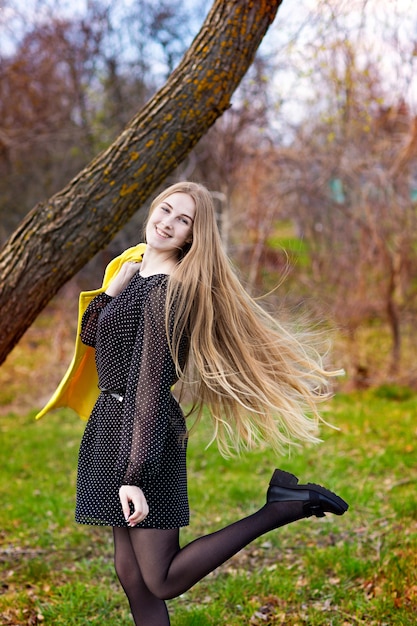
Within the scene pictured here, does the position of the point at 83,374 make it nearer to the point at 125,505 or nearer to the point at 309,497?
the point at 125,505

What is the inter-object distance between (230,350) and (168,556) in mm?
823

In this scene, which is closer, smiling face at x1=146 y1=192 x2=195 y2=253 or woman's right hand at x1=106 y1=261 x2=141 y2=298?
Result: smiling face at x1=146 y1=192 x2=195 y2=253

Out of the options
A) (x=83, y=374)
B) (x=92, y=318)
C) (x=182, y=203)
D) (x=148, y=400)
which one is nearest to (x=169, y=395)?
(x=148, y=400)

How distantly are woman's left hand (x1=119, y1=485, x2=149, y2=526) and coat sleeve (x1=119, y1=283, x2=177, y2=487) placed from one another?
0.02 metres

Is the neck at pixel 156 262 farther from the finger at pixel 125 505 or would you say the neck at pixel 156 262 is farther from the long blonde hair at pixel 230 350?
the finger at pixel 125 505

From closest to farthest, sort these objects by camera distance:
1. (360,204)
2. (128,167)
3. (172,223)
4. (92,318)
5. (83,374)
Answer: (172,223), (92,318), (83,374), (128,167), (360,204)

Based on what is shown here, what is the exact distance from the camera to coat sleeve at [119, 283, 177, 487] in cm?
252

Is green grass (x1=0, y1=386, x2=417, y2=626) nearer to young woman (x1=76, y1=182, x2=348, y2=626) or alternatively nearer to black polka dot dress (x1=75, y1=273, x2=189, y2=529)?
young woman (x1=76, y1=182, x2=348, y2=626)

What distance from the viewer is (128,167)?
149 inches

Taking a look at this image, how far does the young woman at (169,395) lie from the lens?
261cm

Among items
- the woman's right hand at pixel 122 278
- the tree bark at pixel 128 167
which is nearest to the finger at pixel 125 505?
the woman's right hand at pixel 122 278

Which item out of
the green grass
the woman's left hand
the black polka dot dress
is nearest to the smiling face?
the black polka dot dress

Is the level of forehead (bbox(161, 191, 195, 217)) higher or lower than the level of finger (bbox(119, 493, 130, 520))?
higher

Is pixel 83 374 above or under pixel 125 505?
above
